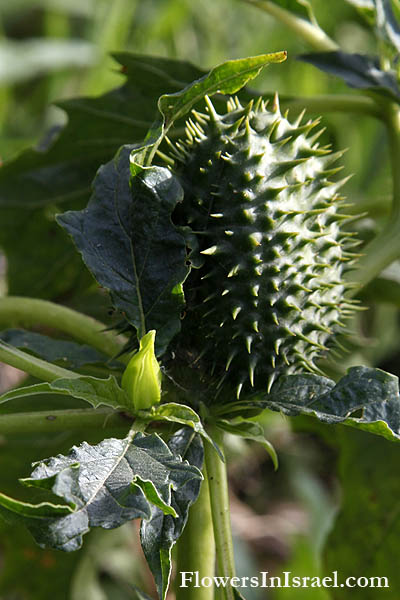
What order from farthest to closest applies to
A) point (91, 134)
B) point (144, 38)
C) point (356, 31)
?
point (356, 31) → point (144, 38) → point (91, 134)

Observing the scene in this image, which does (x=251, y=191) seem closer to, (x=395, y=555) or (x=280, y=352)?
(x=280, y=352)

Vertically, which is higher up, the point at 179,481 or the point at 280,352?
the point at 280,352

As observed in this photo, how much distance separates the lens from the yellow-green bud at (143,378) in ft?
2.86

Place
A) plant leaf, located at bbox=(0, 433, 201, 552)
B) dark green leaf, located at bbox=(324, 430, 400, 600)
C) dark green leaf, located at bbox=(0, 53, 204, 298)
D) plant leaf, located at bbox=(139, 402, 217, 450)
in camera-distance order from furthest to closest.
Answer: dark green leaf, located at bbox=(324, 430, 400, 600) < dark green leaf, located at bbox=(0, 53, 204, 298) < plant leaf, located at bbox=(139, 402, 217, 450) < plant leaf, located at bbox=(0, 433, 201, 552)

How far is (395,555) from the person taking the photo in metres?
1.36

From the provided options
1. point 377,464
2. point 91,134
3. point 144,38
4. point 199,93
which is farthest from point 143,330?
point 144,38

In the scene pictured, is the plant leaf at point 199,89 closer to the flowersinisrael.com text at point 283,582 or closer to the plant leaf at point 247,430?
the plant leaf at point 247,430

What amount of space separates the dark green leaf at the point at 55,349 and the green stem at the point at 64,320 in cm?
3

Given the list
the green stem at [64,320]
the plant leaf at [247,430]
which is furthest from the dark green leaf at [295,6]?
the plant leaf at [247,430]

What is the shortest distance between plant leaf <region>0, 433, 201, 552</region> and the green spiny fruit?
0.64 ft

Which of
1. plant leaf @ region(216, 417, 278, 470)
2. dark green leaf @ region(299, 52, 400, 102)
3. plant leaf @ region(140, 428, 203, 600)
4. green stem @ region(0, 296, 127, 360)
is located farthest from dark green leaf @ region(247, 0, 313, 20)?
plant leaf @ region(140, 428, 203, 600)

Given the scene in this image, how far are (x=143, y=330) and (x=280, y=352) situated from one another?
0.65 ft

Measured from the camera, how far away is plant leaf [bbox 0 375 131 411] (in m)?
0.84

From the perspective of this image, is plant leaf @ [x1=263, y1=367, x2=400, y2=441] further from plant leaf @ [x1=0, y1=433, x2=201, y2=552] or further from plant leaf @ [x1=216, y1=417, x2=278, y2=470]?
plant leaf @ [x1=0, y1=433, x2=201, y2=552]
